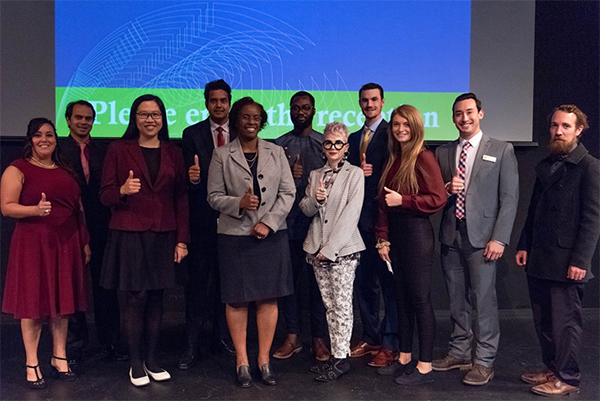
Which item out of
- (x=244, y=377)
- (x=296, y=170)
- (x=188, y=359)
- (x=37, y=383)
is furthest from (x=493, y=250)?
(x=37, y=383)

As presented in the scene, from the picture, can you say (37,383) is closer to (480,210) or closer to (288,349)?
(288,349)

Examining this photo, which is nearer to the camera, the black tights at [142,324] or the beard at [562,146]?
the beard at [562,146]

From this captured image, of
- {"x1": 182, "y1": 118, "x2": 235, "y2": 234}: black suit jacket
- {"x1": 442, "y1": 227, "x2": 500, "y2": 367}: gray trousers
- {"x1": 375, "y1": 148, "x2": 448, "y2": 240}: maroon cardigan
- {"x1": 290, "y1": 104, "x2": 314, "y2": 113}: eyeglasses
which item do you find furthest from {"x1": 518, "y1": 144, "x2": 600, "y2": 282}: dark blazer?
{"x1": 182, "y1": 118, "x2": 235, "y2": 234}: black suit jacket

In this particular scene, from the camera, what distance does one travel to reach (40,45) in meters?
4.54

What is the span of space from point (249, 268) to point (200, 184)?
2.57 feet

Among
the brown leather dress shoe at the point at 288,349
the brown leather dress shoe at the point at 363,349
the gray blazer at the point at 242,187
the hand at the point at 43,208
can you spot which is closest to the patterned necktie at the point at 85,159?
the hand at the point at 43,208

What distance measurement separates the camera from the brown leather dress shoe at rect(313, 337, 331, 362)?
365cm

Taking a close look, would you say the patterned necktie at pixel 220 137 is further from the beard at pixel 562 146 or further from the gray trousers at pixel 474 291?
the beard at pixel 562 146

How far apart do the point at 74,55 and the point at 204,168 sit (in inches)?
73.2

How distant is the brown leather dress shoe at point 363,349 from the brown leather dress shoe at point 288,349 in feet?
1.28

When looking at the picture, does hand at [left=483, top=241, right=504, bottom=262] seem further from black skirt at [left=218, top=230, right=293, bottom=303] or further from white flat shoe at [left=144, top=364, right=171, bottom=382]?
white flat shoe at [left=144, top=364, right=171, bottom=382]

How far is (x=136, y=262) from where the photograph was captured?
316 centimetres

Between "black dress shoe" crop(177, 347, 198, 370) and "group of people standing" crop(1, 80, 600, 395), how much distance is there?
203 millimetres

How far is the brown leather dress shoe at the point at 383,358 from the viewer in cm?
353
